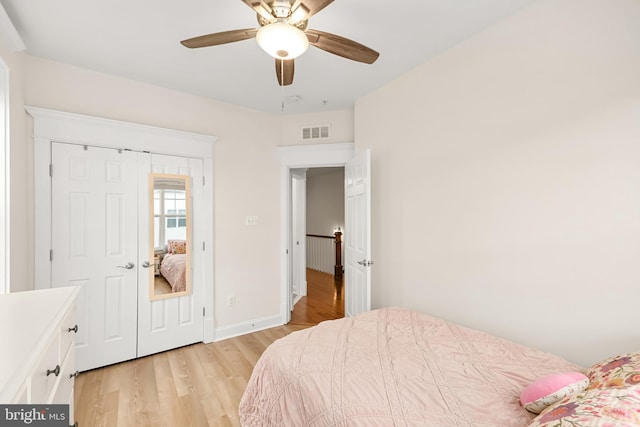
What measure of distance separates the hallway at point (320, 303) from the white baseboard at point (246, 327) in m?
0.24

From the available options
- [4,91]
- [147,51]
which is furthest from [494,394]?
[4,91]

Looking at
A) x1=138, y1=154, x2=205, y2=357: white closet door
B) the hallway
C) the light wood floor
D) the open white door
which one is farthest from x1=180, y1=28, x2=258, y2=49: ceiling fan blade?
the hallway

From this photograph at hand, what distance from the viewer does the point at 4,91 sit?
1878 mm

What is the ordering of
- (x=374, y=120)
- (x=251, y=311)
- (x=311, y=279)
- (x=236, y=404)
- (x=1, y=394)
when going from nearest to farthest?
(x=1, y=394) < (x=236, y=404) < (x=374, y=120) < (x=251, y=311) < (x=311, y=279)

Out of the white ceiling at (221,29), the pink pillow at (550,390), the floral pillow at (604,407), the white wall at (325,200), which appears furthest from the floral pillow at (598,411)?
the white wall at (325,200)

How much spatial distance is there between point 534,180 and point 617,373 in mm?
1086

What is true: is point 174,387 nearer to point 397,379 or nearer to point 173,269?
point 173,269

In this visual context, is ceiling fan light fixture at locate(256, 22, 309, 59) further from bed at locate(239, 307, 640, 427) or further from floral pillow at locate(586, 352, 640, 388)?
floral pillow at locate(586, 352, 640, 388)

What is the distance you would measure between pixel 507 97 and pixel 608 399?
174 cm

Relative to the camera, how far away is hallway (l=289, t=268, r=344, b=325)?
152 inches

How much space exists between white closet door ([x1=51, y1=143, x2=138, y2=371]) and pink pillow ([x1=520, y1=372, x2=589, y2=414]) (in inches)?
121

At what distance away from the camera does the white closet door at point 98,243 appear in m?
2.44

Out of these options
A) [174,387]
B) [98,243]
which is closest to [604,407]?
[174,387]

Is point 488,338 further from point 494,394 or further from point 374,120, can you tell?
point 374,120
